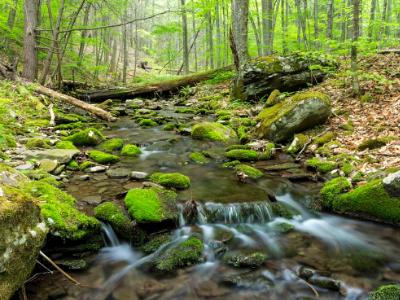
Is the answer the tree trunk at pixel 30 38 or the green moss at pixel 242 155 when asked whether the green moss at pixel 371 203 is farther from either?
the tree trunk at pixel 30 38

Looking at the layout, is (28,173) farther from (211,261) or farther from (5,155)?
(211,261)

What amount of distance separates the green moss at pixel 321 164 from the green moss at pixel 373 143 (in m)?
0.69

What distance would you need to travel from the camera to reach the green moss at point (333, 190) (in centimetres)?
532

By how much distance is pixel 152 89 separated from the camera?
56.3 ft

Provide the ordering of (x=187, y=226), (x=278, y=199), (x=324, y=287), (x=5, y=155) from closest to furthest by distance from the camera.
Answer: (x=324, y=287), (x=187, y=226), (x=278, y=199), (x=5, y=155)

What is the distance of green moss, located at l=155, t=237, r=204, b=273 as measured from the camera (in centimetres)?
391

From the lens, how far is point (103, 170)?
6516 mm

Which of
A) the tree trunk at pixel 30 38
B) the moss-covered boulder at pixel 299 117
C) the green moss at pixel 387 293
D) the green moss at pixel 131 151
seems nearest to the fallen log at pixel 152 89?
the tree trunk at pixel 30 38

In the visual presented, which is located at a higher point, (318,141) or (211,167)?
(318,141)

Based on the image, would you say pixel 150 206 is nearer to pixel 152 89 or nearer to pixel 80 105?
pixel 80 105

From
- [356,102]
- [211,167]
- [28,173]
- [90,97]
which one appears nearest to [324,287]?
[211,167]

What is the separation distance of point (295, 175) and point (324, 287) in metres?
3.01

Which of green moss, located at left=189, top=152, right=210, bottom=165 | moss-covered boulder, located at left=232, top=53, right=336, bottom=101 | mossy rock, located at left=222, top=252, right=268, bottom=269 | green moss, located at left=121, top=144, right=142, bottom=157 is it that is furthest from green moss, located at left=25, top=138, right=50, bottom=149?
moss-covered boulder, located at left=232, top=53, right=336, bottom=101

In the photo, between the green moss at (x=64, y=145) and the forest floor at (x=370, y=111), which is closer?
the forest floor at (x=370, y=111)
